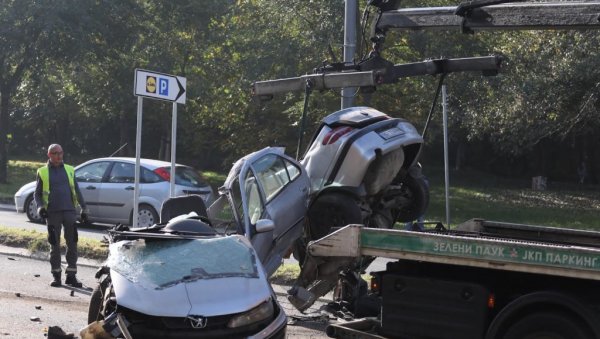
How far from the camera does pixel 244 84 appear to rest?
25453mm

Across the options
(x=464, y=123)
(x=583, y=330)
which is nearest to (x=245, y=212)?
(x=583, y=330)

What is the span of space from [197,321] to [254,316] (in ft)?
1.58

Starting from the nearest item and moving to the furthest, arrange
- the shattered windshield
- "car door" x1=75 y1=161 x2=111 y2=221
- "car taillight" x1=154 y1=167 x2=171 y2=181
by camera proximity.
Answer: the shattered windshield
"car taillight" x1=154 y1=167 x2=171 y2=181
"car door" x1=75 y1=161 x2=111 y2=221

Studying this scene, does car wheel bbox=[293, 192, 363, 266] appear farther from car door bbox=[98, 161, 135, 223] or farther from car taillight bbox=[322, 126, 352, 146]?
car door bbox=[98, 161, 135, 223]

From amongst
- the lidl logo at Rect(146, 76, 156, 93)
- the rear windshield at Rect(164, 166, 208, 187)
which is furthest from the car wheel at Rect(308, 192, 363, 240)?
the rear windshield at Rect(164, 166, 208, 187)

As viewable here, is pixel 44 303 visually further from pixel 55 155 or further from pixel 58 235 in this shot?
pixel 55 155

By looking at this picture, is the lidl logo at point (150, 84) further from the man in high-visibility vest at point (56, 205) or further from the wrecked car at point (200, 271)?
the wrecked car at point (200, 271)

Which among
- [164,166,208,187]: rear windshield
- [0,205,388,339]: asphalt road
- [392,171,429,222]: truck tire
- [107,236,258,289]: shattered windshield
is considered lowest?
[0,205,388,339]: asphalt road

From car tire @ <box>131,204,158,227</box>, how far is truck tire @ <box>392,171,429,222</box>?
781 centimetres

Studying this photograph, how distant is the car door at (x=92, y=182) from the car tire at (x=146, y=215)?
46.1 inches

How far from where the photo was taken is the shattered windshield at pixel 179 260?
269 inches

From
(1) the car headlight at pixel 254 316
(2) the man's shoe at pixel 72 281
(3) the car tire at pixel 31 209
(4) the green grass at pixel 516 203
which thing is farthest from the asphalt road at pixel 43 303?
(4) the green grass at pixel 516 203

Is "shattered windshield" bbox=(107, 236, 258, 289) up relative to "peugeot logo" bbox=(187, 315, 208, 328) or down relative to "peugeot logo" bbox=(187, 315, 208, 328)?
up

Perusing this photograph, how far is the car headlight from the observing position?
6473 millimetres
